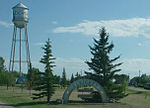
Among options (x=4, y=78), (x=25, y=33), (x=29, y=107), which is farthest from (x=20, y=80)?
Result: (x=29, y=107)

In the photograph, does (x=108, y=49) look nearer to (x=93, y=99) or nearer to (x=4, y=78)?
(x=93, y=99)

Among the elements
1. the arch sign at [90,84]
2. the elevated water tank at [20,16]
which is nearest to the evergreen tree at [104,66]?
the arch sign at [90,84]

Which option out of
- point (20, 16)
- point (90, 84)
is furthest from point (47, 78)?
point (20, 16)

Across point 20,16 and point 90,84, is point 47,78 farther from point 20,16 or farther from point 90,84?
point 20,16

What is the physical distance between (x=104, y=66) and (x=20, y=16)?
36.7 m

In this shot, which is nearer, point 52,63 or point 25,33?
point 52,63

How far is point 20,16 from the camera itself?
223 ft

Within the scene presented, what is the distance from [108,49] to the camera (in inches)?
1471

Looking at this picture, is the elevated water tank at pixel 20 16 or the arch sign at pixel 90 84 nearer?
the arch sign at pixel 90 84

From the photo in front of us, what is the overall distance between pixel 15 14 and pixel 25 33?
5062 mm

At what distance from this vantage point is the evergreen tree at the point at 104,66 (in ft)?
120

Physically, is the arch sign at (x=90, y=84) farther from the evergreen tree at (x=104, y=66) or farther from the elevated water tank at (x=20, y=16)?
the elevated water tank at (x=20, y=16)

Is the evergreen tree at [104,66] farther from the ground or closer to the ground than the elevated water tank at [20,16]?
closer to the ground

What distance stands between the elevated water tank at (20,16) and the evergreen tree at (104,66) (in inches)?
1338
